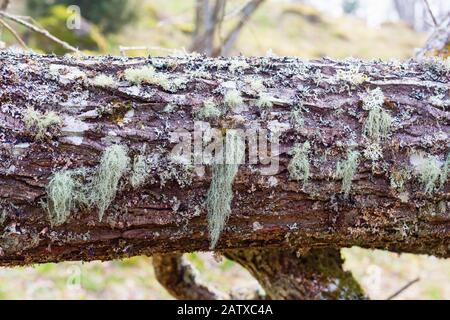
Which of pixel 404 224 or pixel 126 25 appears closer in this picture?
pixel 404 224

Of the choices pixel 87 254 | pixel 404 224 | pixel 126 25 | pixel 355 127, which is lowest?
pixel 87 254

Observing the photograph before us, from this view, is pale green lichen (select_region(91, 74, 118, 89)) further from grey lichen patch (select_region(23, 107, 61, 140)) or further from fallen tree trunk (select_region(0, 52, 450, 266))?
grey lichen patch (select_region(23, 107, 61, 140))

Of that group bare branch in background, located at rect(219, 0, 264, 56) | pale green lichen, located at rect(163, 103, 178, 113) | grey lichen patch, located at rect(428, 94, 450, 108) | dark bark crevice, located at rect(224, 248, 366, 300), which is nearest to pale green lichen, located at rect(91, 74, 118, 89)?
pale green lichen, located at rect(163, 103, 178, 113)

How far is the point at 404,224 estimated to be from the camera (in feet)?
6.33

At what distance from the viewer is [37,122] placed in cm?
163

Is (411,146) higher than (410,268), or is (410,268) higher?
(410,268)

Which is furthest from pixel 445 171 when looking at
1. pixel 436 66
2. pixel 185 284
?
pixel 185 284

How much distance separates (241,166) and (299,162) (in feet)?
0.67

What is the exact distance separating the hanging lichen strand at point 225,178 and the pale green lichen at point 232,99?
103 mm

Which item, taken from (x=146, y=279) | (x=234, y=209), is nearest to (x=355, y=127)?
(x=234, y=209)

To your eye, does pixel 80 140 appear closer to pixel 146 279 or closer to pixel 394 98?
pixel 394 98

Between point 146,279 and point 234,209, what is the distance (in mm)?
4617

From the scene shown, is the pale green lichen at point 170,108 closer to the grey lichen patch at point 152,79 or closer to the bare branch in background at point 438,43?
the grey lichen patch at point 152,79

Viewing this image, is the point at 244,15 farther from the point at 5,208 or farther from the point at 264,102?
the point at 5,208
